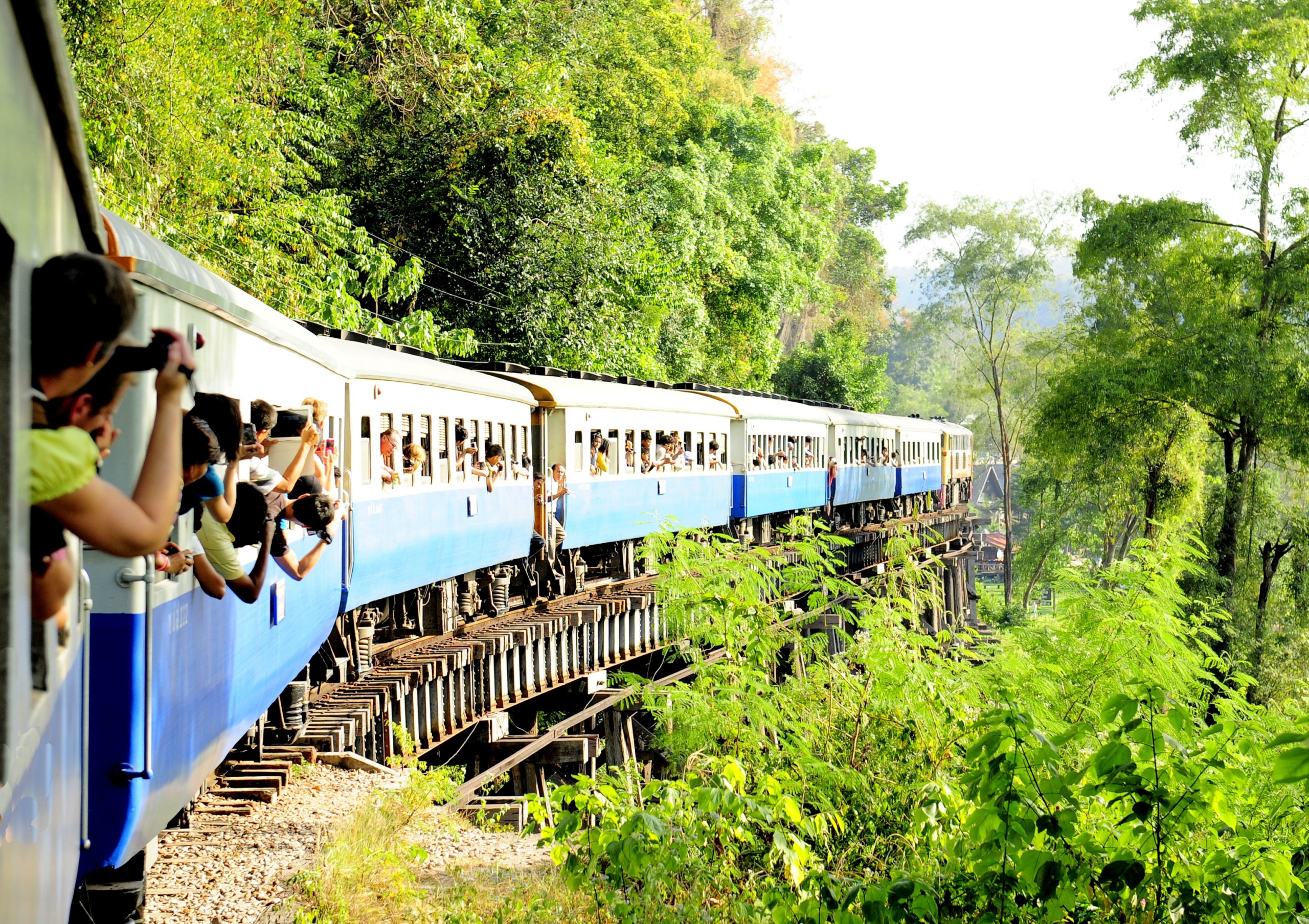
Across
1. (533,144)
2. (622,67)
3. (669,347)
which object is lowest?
(669,347)

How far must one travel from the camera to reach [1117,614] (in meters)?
9.56

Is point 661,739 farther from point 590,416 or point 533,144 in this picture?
point 533,144

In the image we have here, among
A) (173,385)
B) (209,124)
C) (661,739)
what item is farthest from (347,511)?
(209,124)

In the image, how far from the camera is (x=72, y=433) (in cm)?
160

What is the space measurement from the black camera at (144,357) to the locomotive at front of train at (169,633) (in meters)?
1.69

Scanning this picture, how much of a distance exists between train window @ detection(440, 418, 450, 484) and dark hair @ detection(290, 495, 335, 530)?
509 centimetres

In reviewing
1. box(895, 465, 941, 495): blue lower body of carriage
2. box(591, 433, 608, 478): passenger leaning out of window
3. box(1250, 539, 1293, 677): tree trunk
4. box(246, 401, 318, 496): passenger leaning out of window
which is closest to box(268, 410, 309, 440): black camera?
box(246, 401, 318, 496): passenger leaning out of window

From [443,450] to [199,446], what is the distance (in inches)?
359

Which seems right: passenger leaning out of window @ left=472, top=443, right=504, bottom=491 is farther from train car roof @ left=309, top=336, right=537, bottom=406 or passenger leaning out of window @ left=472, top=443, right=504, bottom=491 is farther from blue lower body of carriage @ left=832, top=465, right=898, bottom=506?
blue lower body of carriage @ left=832, top=465, right=898, bottom=506

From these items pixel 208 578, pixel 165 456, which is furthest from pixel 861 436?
pixel 165 456

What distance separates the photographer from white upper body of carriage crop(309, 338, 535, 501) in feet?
32.4

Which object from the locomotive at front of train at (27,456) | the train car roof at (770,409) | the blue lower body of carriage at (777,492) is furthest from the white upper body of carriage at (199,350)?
the blue lower body of carriage at (777,492)

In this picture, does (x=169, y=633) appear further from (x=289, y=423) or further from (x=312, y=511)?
(x=289, y=423)

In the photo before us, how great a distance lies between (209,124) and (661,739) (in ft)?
42.3
